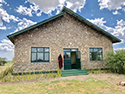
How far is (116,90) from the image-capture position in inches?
257

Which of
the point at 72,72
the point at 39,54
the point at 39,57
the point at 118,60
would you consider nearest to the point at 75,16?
the point at 39,54

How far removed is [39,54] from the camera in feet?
36.6

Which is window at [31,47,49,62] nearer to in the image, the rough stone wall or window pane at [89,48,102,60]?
the rough stone wall

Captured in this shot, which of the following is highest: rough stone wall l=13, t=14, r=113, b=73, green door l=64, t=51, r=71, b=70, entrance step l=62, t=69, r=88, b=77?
rough stone wall l=13, t=14, r=113, b=73

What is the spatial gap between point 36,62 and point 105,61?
895cm

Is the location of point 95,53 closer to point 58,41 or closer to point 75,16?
point 58,41

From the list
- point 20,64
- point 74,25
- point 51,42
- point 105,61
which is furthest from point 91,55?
point 20,64

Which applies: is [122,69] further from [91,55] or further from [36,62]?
[36,62]

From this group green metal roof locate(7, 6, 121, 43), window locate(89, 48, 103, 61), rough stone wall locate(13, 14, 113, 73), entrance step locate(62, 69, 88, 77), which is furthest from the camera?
window locate(89, 48, 103, 61)

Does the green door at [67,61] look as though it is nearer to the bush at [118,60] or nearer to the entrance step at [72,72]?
the entrance step at [72,72]

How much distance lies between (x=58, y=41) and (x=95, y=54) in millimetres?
5477

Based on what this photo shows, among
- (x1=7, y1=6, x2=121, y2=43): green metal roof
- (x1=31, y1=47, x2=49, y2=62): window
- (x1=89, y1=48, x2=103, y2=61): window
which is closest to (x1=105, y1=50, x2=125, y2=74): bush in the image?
(x1=89, y1=48, x2=103, y2=61): window

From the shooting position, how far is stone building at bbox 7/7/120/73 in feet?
35.2

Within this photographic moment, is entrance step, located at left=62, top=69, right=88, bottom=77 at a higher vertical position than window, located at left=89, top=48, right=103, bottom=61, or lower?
lower
